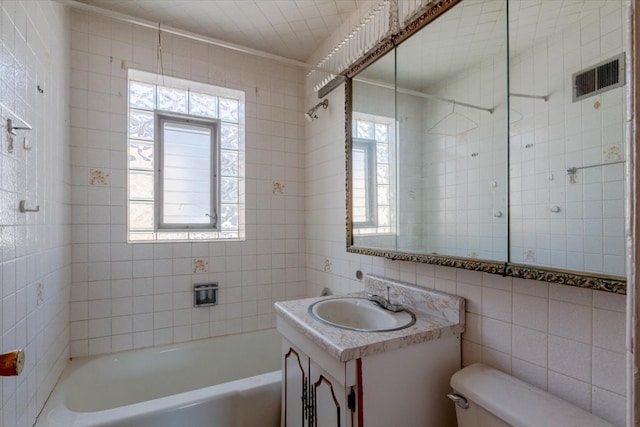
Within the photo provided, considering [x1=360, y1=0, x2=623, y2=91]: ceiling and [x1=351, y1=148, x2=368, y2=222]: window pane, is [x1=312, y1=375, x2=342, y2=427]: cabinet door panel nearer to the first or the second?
[x1=351, y1=148, x2=368, y2=222]: window pane

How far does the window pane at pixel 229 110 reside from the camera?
245 centimetres

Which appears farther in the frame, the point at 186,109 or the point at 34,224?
the point at 186,109

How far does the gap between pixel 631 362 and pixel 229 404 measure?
165 cm

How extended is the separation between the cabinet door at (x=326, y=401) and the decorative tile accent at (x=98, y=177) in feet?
Answer: 5.60

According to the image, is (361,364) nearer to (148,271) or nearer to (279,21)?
(148,271)

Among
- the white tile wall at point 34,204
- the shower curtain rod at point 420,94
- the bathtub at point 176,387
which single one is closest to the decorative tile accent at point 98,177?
the white tile wall at point 34,204

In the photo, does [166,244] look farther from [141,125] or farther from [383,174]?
[383,174]

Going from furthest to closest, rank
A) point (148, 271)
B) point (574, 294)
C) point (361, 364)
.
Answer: point (148, 271) → point (361, 364) → point (574, 294)

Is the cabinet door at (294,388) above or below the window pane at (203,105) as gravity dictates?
below

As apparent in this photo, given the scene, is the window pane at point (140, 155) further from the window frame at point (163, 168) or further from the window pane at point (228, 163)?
the window pane at point (228, 163)

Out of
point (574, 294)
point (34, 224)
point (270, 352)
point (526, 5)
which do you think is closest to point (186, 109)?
point (34, 224)

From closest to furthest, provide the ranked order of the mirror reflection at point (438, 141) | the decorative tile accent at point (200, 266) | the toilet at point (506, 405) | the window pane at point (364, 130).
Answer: the toilet at point (506, 405), the mirror reflection at point (438, 141), the window pane at point (364, 130), the decorative tile accent at point (200, 266)

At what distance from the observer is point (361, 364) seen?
3.37 ft

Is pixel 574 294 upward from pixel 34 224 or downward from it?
downward
